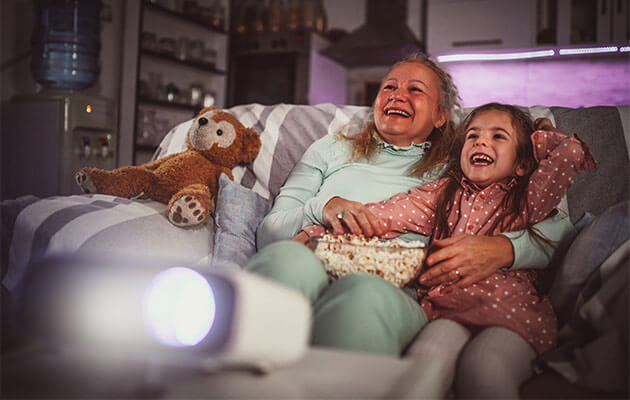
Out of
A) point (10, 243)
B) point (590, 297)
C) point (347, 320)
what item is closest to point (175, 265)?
point (347, 320)

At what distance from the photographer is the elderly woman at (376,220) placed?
0.74 m

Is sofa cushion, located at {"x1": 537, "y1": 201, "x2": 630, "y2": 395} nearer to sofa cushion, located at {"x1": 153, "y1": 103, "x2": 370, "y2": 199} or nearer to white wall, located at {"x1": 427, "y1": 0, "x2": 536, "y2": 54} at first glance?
sofa cushion, located at {"x1": 153, "y1": 103, "x2": 370, "y2": 199}

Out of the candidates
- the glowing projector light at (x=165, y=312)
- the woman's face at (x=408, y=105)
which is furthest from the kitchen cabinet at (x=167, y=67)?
the glowing projector light at (x=165, y=312)

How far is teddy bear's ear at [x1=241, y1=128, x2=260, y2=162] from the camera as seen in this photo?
1486 millimetres

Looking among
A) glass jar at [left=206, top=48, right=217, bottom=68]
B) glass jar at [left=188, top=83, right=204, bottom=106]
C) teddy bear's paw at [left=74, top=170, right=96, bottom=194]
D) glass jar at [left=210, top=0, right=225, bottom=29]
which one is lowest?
teddy bear's paw at [left=74, top=170, right=96, bottom=194]

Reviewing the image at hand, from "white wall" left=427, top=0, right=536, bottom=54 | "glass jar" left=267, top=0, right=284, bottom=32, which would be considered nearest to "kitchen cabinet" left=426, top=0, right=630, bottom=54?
"white wall" left=427, top=0, right=536, bottom=54

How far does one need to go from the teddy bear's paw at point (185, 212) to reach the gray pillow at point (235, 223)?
8 cm

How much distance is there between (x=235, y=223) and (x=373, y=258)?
19.0 inches

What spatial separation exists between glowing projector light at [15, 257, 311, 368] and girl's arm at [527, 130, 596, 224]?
0.68 meters

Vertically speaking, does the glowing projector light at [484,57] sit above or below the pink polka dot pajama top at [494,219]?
above

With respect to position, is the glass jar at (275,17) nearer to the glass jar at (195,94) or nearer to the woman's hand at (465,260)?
the glass jar at (195,94)

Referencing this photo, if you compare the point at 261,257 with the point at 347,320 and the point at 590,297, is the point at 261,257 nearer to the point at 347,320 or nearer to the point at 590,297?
the point at 347,320

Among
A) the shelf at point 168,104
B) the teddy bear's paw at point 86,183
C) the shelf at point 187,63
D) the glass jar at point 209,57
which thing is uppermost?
the glass jar at point 209,57

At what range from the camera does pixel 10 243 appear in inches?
46.8
